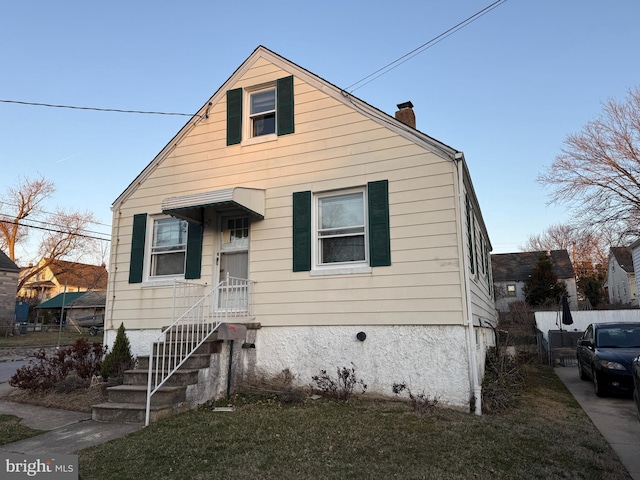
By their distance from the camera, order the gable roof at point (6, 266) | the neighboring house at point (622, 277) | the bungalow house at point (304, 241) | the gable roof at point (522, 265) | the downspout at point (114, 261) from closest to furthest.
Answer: the bungalow house at point (304, 241) < the downspout at point (114, 261) < the gable roof at point (6, 266) < the neighboring house at point (622, 277) < the gable roof at point (522, 265)

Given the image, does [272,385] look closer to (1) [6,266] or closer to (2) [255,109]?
(2) [255,109]

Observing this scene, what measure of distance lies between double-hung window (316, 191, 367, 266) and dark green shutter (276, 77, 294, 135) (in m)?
1.73

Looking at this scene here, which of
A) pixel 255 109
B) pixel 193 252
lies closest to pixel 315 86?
pixel 255 109

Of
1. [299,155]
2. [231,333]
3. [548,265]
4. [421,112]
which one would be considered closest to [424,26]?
[421,112]

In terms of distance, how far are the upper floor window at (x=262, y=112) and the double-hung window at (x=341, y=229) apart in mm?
2244

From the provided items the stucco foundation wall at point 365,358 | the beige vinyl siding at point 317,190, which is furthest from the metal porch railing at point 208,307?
the stucco foundation wall at point 365,358

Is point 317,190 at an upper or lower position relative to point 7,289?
upper

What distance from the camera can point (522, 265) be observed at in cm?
4162

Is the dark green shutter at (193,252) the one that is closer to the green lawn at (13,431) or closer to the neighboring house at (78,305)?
the green lawn at (13,431)

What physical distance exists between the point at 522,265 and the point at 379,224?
→ 38.9 m

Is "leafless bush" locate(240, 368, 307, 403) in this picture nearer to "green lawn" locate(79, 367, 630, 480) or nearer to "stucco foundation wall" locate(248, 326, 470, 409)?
"stucco foundation wall" locate(248, 326, 470, 409)

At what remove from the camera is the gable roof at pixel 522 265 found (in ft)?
133

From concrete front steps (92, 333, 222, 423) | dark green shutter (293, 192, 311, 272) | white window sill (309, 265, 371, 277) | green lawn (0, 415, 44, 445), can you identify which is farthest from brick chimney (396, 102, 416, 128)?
green lawn (0, 415, 44, 445)

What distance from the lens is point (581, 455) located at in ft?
15.3
